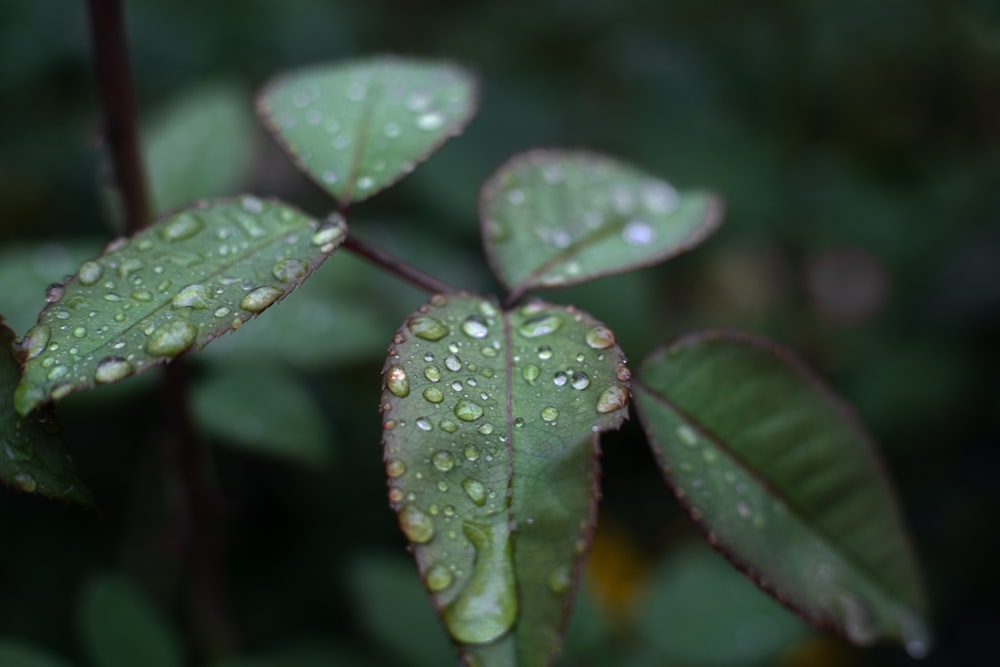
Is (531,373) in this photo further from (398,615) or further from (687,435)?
(398,615)

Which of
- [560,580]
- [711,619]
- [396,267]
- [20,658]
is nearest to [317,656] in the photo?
[20,658]

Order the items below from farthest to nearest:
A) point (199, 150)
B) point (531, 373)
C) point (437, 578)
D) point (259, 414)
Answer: point (199, 150) → point (259, 414) → point (531, 373) → point (437, 578)

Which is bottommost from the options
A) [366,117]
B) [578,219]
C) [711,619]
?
[711,619]

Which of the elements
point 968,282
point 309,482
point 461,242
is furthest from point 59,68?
point 968,282

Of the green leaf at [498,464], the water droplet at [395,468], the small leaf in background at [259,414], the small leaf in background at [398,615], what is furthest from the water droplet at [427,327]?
the small leaf in background at [398,615]

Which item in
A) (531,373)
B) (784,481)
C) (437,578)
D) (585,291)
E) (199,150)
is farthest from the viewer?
(585,291)

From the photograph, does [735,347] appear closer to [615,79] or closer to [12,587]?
[12,587]

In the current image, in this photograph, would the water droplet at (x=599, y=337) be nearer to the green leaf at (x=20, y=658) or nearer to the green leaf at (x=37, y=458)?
the green leaf at (x=37, y=458)
